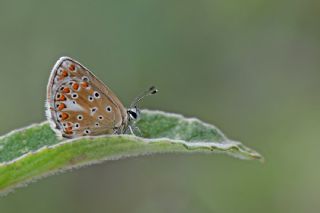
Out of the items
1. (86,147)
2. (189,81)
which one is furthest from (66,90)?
(189,81)

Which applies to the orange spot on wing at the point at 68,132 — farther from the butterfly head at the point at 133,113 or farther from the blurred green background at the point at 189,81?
the blurred green background at the point at 189,81

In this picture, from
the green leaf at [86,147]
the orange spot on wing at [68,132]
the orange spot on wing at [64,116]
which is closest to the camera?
the green leaf at [86,147]

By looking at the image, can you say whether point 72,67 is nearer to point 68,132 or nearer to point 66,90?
point 66,90

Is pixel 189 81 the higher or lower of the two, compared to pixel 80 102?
lower

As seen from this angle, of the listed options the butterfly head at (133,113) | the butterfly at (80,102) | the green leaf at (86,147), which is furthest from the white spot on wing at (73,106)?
the green leaf at (86,147)

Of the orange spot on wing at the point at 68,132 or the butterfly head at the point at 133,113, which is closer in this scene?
the orange spot on wing at the point at 68,132

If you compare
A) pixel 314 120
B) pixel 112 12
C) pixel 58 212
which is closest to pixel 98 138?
pixel 58 212
